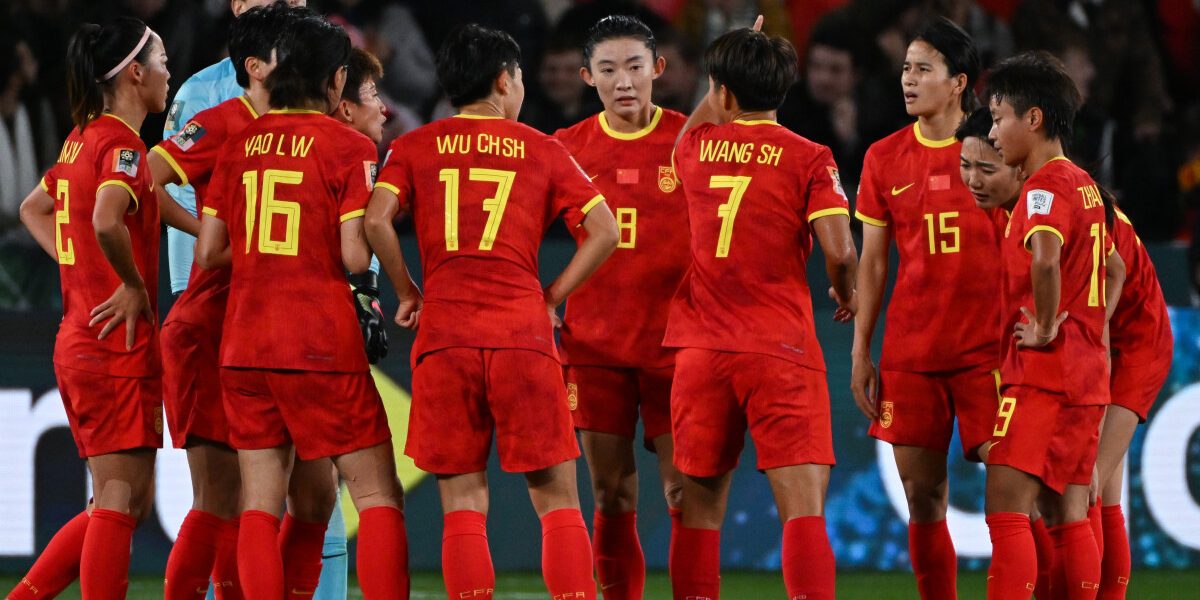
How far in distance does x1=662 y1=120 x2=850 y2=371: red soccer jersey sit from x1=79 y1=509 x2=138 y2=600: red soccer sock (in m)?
2.00

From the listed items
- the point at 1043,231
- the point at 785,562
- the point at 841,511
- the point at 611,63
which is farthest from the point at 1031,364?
the point at 841,511

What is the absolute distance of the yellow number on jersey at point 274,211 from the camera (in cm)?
490

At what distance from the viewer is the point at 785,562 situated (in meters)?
5.07

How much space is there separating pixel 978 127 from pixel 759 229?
0.87 m

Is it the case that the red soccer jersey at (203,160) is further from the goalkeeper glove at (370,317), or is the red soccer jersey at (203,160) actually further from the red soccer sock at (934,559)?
the red soccer sock at (934,559)

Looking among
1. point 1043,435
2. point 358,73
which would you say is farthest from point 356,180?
point 1043,435

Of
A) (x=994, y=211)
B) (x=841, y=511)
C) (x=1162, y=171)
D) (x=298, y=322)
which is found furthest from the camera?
(x=1162, y=171)

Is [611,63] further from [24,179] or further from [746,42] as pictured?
[24,179]

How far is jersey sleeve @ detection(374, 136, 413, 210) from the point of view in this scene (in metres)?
4.92

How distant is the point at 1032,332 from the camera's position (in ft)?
16.7

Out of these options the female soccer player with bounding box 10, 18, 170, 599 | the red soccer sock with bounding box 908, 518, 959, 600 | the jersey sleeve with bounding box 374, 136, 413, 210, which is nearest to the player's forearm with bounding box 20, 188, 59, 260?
the female soccer player with bounding box 10, 18, 170, 599

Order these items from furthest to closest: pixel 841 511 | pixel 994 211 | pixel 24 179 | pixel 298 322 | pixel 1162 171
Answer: pixel 1162 171 < pixel 24 179 < pixel 841 511 < pixel 994 211 < pixel 298 322

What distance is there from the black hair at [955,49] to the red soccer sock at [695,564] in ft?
5.90

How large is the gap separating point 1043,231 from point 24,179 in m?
6.28
